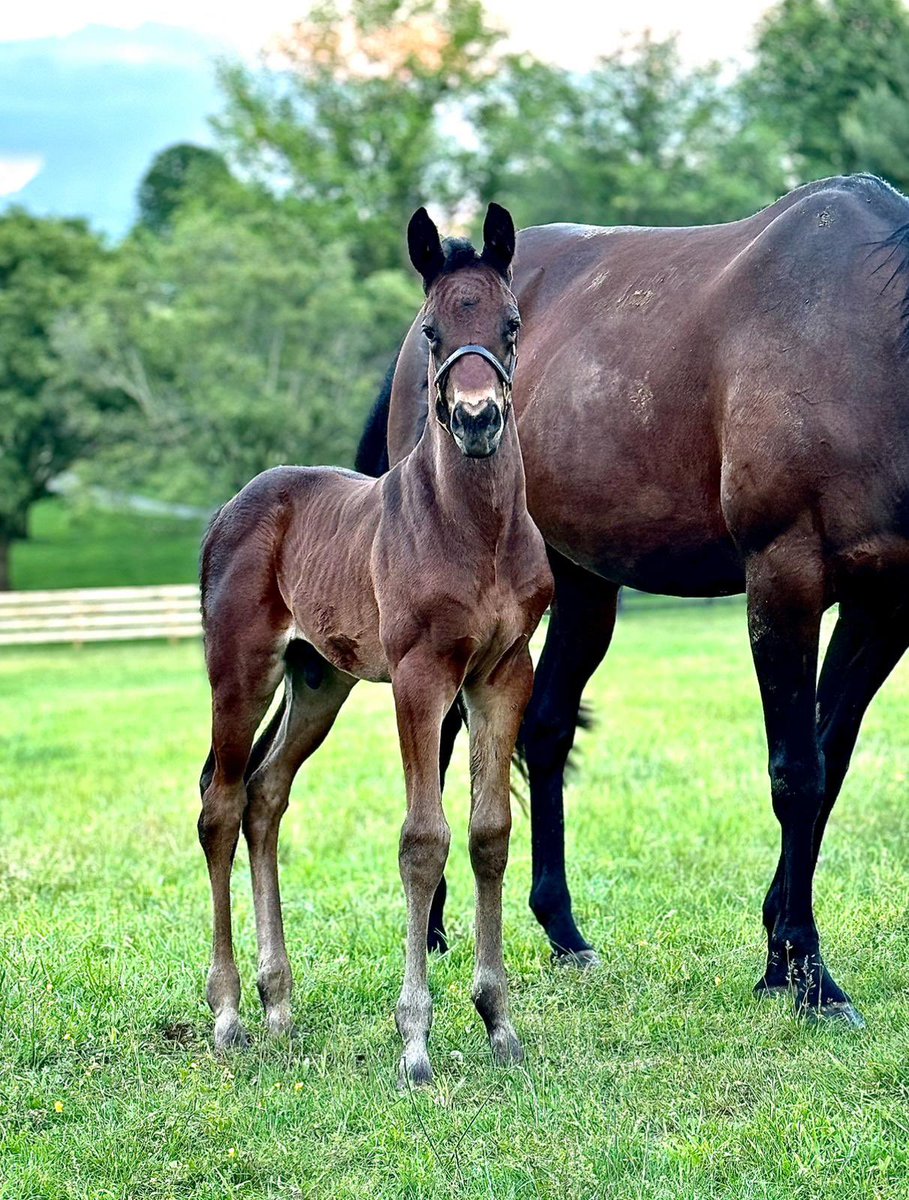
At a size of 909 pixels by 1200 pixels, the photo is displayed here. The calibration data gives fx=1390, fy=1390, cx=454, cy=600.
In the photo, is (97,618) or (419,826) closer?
(419,826)

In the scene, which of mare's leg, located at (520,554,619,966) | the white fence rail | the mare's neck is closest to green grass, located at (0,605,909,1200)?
mare's leg, located at (520,554,619,966)

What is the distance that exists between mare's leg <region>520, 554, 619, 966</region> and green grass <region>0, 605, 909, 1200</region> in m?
0.48

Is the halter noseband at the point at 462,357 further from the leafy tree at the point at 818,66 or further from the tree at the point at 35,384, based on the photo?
the leafy tree at the point at 818,66

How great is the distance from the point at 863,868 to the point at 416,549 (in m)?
3.17

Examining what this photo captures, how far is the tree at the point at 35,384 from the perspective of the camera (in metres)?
30.7

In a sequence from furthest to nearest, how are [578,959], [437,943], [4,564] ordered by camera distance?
1. [4,564]
2. [437,943]
3. [578,959]

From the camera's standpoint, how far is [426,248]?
378 cm

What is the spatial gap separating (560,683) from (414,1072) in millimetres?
2155

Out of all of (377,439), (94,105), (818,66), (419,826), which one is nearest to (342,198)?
(818,66)

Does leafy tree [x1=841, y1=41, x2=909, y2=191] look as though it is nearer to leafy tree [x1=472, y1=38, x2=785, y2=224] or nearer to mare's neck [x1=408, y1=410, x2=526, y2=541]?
leafy tree [x1=472, y1=38, x2=785, y2=224]

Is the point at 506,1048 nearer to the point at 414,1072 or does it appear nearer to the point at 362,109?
the point at 414,1072

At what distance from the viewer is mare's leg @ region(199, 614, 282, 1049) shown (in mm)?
4316

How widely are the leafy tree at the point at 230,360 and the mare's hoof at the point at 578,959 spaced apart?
22.9m

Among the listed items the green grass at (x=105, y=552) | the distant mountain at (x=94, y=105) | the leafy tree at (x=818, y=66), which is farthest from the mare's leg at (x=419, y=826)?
the distant mountain at (x=94, y=105)
